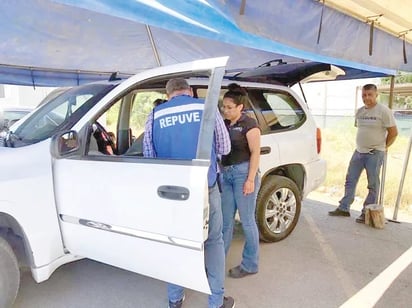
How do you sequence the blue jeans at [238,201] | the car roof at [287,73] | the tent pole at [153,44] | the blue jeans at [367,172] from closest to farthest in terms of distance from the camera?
the blue jeans at [238,201] → the car roof at [287,73] → the blue jeans at [367,172] → the tent pole at [153,44]

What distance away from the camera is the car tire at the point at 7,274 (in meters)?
2.71

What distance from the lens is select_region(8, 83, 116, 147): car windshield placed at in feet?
10.1

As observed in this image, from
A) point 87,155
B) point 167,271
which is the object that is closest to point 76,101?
point 87,155

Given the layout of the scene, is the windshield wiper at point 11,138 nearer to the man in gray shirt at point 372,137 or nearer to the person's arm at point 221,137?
the person's arm at point 221,137

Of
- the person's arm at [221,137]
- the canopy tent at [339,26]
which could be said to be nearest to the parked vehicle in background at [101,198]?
the person's arm at [221,137]

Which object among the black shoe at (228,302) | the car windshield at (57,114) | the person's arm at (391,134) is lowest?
the black shoe at (228,302)

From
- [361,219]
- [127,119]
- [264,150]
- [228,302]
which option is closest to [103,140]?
[127,119]

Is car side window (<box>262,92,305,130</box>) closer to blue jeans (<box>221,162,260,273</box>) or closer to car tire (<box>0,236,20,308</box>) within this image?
blue jeans (<box>221,162,260,273</box>)

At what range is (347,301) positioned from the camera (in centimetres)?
324

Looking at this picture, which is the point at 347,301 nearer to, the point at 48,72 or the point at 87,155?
the point at 87,155

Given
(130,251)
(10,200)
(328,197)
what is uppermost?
(10,200)

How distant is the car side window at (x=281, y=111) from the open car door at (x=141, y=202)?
193 centimetres

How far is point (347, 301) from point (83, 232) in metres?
2.21

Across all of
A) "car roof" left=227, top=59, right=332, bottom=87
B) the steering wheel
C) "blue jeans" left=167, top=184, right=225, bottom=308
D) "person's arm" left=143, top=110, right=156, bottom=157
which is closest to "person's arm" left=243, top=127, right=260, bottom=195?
"blue jeans" left=167, top=184, right=225, bottom=308
